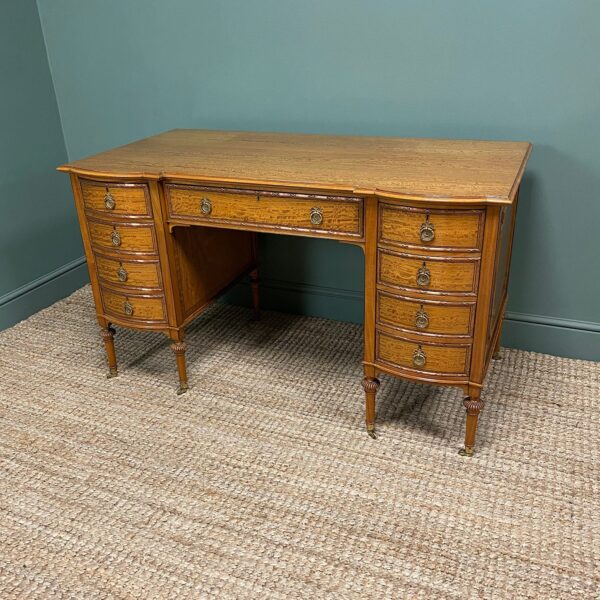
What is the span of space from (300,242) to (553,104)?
1.08 meters

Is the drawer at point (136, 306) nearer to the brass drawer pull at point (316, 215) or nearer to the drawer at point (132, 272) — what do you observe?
the drawer at point (132, 272)

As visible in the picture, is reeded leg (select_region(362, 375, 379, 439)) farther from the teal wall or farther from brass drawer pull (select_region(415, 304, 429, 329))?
the teal wall

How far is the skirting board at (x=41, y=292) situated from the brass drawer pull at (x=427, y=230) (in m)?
1.95

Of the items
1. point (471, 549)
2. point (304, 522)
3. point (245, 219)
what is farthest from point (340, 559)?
point (245, 219)

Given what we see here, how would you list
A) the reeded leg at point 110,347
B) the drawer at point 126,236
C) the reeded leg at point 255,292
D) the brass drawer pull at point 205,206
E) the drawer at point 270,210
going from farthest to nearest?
the reeded leg at point 255,292 → the reeded leg at point 110,347 → the drawer at point 126,236 → the brass drawer pull at point 205,206 → the drawer at point 270,210

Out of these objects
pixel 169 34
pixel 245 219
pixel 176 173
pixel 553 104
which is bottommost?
pixel 245 219

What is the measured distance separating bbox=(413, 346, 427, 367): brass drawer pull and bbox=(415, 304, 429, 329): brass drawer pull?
0.07 m

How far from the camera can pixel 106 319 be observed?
2.22 m

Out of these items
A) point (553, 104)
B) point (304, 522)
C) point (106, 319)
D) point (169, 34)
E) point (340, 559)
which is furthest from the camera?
point (169, 34)

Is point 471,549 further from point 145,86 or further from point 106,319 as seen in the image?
point 145,86

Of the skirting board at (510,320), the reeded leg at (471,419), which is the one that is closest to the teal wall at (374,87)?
the skirting board at (510,320)

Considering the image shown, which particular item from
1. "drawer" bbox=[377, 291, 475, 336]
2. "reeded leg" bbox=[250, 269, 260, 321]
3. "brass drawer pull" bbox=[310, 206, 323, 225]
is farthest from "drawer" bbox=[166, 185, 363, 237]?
"reeded leg" bbox=[250, 269, 260, 321]

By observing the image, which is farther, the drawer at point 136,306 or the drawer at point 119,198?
the drawer at point 136,306

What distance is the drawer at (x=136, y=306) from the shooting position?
2094 mm
